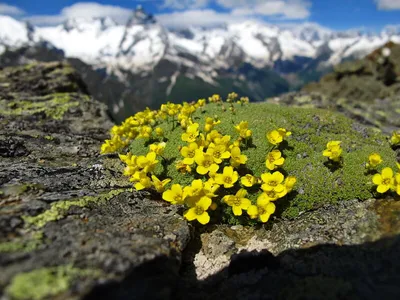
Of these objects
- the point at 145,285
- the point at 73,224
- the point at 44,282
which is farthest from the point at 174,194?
the point at 44,282

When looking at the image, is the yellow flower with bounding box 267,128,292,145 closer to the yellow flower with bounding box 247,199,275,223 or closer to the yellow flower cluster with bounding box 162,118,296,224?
the yellow flower cluster with bounding box 162,118,296,224

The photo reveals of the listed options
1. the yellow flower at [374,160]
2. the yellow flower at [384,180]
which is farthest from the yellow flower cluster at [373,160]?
the yellow flower at [384,180]

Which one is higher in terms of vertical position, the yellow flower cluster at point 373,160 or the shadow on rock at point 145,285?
the yellow flower cluster at point 373,160

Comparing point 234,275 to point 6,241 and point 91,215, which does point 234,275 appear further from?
point 6,241

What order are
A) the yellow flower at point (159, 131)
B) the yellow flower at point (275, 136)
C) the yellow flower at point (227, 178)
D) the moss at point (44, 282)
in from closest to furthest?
the moss at point (44, 282) < the yellow flower at point (227, 178) < the yellow flower at point (275, 136) < the yellow flower at point (159, 131)

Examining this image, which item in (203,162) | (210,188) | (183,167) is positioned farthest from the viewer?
(183,167)

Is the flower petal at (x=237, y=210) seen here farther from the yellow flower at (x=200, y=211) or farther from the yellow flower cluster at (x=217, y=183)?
the yellow flower at (x=200, y=211)

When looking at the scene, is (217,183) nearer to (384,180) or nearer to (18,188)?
(384,180)
